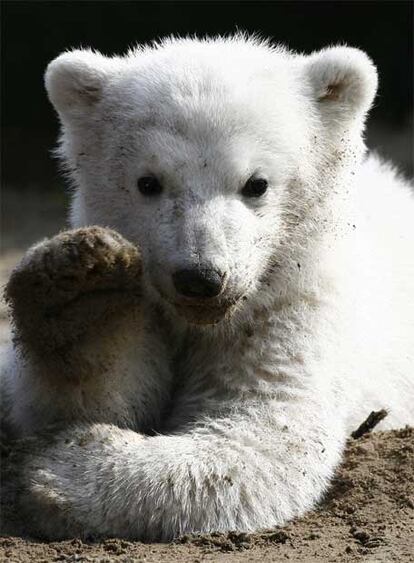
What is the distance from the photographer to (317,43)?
41.6ft

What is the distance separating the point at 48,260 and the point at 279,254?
1.05 m

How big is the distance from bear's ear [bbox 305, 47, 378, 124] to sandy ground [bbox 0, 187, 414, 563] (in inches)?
53.4

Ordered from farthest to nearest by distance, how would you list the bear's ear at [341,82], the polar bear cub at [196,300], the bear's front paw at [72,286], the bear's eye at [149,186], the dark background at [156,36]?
1. the dark background at [156,36]
2. the bear's ear at [341,82]
3. the bear's eye at [149,186]
4. the polar bear cub at [196,300]
5. the bear's front paw at [72,286]

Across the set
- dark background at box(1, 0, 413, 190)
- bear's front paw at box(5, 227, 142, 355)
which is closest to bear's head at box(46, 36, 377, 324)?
bear's front paw at box(5, 227, 142, 355)

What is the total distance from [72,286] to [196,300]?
16.8 inches

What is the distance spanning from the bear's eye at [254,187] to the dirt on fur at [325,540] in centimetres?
112

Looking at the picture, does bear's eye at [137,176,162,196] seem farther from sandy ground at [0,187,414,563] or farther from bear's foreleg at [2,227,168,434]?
sandy ground at [0,187,414,563]

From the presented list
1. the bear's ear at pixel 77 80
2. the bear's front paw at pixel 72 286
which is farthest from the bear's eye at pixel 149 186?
the bear's ear at pixel 77 80

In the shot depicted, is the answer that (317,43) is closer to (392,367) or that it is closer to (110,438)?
(392,367)

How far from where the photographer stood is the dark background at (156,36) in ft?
38.8

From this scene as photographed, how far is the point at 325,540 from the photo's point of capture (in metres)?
3.76

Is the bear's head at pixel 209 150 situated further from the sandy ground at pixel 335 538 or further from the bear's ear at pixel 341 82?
the sandy ground at pixel 335 538

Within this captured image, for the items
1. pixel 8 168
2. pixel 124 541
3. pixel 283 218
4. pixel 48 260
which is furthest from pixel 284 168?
pixel 8 168

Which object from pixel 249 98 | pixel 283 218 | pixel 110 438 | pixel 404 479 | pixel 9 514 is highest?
pixel 249 98
